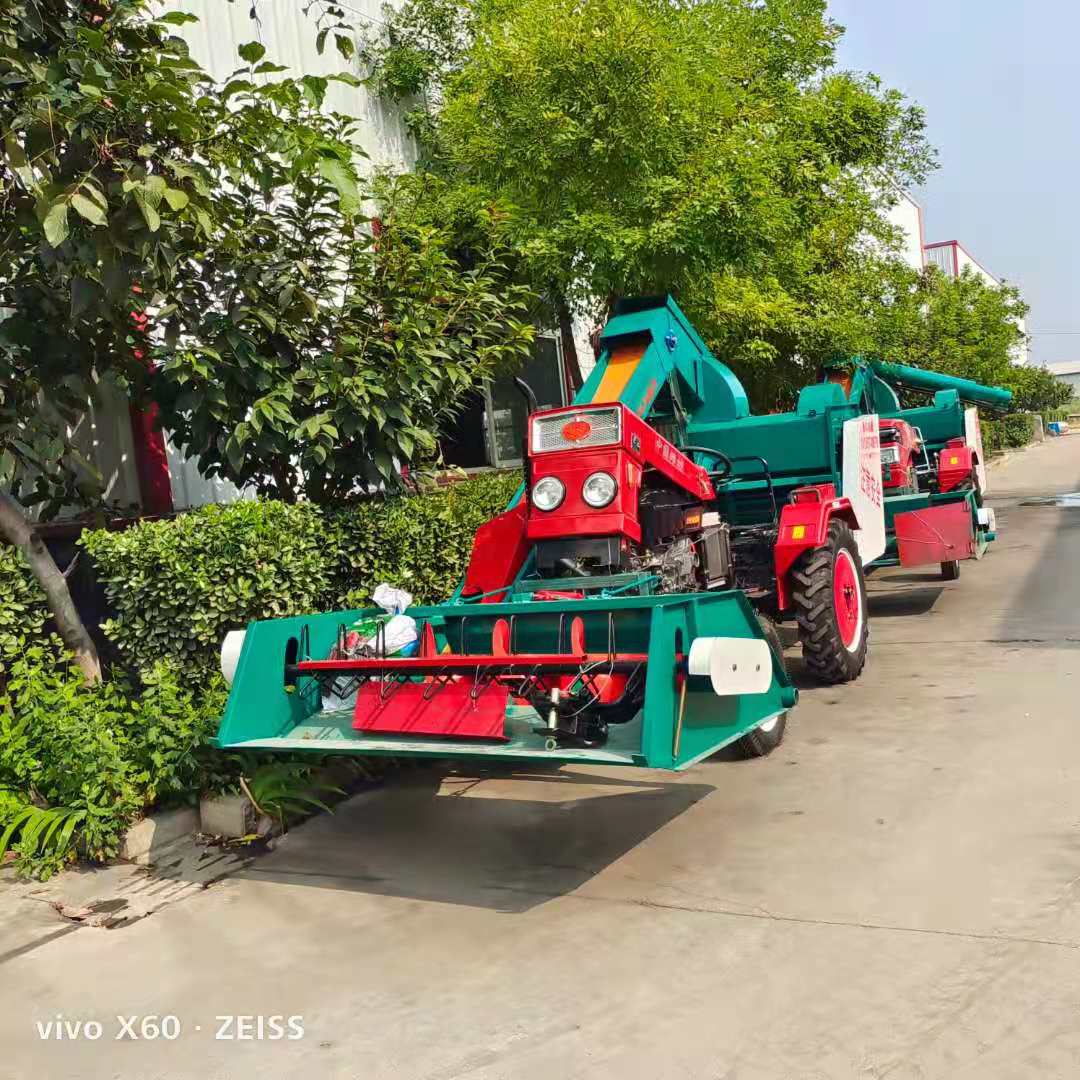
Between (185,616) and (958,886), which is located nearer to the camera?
(958,886)

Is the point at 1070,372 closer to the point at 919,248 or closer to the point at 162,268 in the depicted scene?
the point at 919,248

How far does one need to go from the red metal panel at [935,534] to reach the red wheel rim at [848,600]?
2.62 m

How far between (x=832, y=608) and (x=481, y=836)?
9.65 ft

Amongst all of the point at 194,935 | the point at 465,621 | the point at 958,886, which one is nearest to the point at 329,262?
the point at 465,621

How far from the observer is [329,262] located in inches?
298

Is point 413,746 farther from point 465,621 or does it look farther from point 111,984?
point 111,984

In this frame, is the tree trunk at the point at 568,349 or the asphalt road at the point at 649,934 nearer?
the asphalt road at the point at 649,934

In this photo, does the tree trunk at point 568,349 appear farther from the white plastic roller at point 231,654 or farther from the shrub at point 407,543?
the white plastic roller at point 231,654

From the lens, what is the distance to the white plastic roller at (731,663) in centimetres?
429

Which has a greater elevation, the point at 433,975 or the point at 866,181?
the point at 866,181

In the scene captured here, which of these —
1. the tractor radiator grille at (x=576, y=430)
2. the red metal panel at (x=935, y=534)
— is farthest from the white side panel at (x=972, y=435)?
the tractor radiator grille at (x=576, y=430)

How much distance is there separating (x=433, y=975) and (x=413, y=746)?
3.23 feet

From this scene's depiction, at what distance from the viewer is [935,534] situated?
10.1 meters

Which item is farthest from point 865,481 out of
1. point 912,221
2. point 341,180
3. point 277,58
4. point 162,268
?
point 912,221
